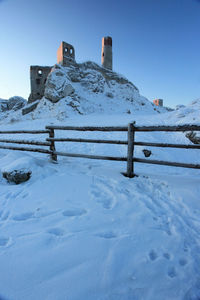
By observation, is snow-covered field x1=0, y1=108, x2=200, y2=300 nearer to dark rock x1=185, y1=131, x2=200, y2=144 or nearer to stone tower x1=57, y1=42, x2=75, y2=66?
dark rock x1=185, y1=131, x2=200, y2=144

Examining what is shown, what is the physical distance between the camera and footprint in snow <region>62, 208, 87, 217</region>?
1.97 metres

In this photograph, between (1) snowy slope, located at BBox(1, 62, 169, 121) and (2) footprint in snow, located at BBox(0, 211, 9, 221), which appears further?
(1) snowy slope, located at BBox(1, 62, 169, 121)

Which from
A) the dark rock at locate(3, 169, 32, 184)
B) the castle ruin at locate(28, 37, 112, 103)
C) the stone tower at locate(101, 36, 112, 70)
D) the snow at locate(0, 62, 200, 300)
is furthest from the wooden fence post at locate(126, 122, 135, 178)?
the stone tower at locate(101, 36, 112, 70)

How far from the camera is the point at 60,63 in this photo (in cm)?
2281

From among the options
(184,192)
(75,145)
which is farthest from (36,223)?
(75,145)

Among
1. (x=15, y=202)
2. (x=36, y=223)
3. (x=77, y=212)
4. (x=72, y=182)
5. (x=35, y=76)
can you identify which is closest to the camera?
(x=36, y=223)

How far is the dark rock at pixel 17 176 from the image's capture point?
2.97 m

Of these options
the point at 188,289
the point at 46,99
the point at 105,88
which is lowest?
the point at 188,289

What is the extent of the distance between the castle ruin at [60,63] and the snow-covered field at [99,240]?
81.4 ft

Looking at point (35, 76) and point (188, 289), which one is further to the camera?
point (35, 76)

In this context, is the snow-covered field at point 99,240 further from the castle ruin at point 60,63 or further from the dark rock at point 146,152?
the castle ruin at point 60,63

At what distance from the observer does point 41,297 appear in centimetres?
103

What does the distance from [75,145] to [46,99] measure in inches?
576

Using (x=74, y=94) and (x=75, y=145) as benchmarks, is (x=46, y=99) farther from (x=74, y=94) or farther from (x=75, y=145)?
(x=75, y=145)
